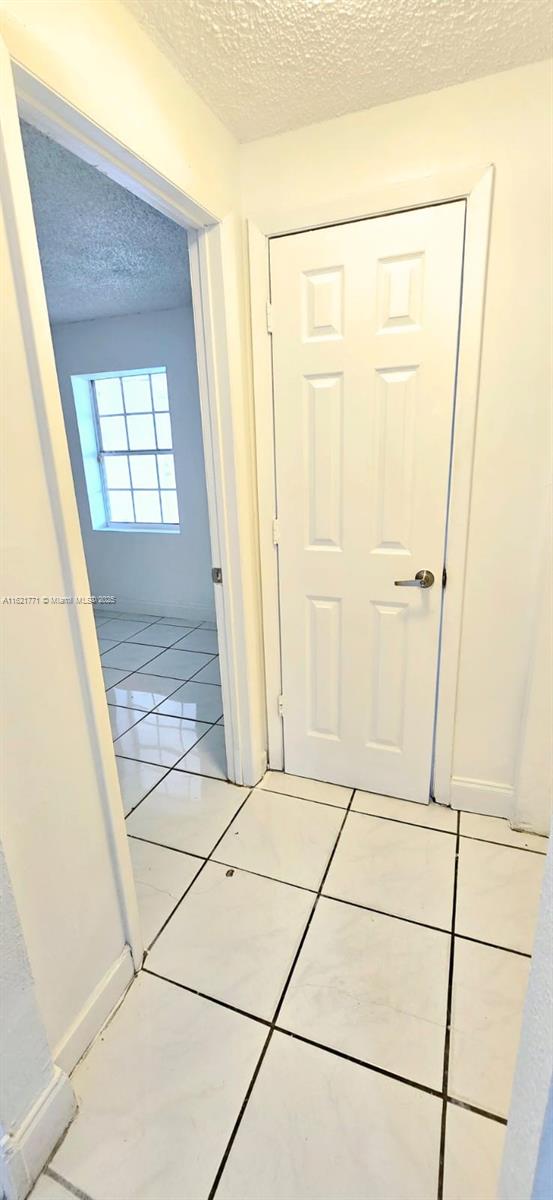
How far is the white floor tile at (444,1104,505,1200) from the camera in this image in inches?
37.9

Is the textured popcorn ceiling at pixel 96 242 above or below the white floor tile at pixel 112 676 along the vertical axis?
above

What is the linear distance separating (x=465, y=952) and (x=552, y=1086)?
2.89 ft

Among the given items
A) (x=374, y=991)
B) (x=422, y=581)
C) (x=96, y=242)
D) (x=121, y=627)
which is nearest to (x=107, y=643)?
(x=121, y=627)

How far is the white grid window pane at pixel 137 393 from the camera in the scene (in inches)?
162

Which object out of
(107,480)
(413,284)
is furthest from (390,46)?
(107,480)

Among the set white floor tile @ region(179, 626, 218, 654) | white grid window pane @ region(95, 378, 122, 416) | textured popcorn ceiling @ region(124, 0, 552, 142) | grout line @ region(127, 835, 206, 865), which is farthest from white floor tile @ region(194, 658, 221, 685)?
textured popcorn ceiling @ region(124, 0, 552, 142)

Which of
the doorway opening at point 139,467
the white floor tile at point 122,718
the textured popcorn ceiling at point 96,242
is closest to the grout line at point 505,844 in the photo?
the doorway opening at point 139,467

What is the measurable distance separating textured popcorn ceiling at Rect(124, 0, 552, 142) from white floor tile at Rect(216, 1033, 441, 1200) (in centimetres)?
237

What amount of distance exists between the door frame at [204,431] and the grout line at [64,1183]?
1.34 ft

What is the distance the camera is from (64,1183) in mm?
994

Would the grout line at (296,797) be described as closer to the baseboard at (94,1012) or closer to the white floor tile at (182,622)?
the baseboard at (94,1012)

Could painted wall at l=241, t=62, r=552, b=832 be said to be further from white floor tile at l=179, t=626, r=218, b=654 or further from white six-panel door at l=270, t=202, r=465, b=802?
white floor tile at l=179, t=626, r=218, b=654

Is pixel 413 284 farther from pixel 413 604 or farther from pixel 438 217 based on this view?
pixel 413 604

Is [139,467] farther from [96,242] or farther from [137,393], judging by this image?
[96,242]
